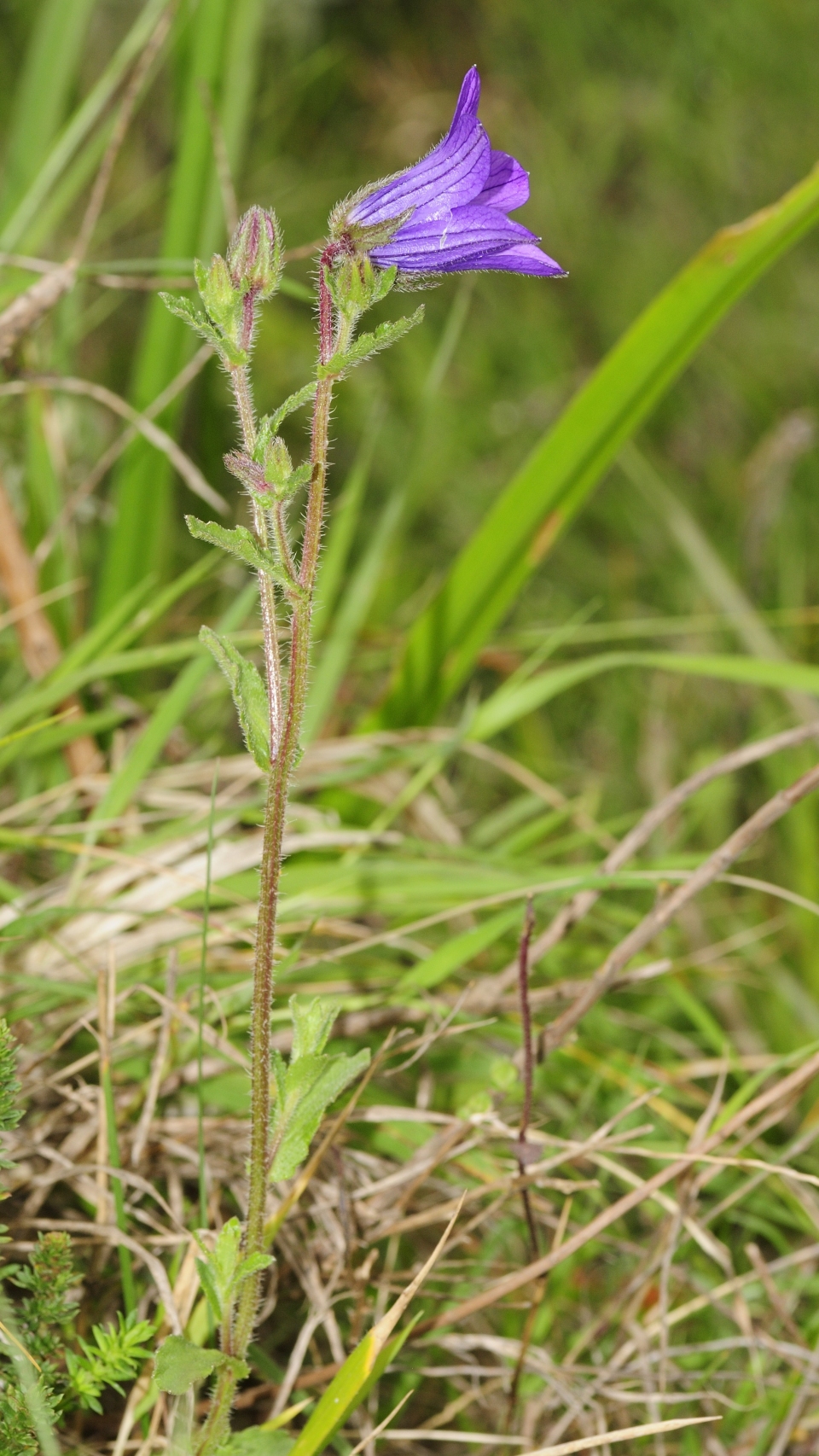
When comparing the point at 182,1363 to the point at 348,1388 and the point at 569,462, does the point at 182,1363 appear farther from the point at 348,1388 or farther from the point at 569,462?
the point at 569,462

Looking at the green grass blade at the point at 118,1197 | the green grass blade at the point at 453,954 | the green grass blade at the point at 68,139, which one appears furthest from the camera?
the green grass blade at the point at 68,139

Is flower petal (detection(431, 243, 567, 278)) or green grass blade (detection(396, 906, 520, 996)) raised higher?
flower petal (detection(431, 243, 567, 278))


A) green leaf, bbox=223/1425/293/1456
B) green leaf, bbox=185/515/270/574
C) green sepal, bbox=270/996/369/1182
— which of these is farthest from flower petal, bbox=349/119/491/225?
green leaf, bbox=223/1425/293/1456

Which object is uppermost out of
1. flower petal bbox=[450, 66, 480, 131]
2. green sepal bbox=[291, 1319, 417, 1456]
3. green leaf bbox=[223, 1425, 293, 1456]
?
flower petal bbox=[450, 66, 480, 131]

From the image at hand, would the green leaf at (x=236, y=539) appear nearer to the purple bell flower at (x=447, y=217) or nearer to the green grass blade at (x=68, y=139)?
the purple bell flower at (x=447, y=217)

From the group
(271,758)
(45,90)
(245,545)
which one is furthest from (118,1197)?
(45,90)

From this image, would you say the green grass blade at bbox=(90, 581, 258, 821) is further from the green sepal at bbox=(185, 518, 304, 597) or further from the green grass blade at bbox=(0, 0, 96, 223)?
the green grass blade at bbox=(0, 0, 96, 223)

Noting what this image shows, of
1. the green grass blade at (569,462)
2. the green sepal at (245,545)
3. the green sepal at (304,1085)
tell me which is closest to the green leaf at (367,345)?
the green sepal at (245,545)
